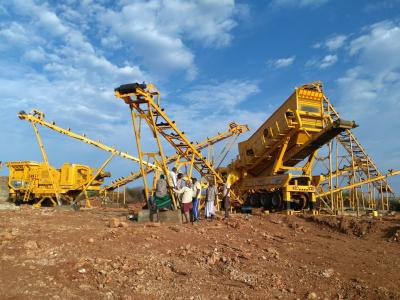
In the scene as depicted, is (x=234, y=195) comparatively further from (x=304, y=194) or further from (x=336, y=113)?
(x=336, y=113)

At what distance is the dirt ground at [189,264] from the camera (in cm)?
533

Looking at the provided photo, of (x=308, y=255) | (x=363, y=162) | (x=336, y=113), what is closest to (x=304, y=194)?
(x=308, y=255)

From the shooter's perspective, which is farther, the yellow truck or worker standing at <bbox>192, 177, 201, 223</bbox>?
the yellow truck

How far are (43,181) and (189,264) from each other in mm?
17687

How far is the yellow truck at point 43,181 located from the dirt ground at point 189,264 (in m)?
12.3

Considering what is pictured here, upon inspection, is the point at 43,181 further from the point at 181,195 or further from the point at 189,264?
the point at 189,264

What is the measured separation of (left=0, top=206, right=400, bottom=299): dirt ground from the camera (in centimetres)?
533

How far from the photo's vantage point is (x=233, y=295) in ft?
17.4

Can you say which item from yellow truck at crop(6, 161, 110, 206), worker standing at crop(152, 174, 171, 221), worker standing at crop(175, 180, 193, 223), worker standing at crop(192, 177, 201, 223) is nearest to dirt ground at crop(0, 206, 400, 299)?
worker standing at crop(175, 180, 193, 223)

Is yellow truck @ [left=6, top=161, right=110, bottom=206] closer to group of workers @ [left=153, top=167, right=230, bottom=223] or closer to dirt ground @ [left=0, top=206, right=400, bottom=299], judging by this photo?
group of workers @ [left=153, top=167, right=230, bottom=223]

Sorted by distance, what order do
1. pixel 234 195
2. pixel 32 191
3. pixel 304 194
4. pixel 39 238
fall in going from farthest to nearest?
pixel 32 191
pixel 234 195
pixel 304 194
pixel 39 238

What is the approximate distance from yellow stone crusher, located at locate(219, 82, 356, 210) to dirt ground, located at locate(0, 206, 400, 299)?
4772 millimetres

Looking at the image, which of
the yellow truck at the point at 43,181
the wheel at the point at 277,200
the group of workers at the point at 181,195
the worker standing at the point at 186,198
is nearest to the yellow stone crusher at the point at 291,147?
the wheel at the point at 277,200

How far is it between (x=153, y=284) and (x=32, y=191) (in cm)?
1869
